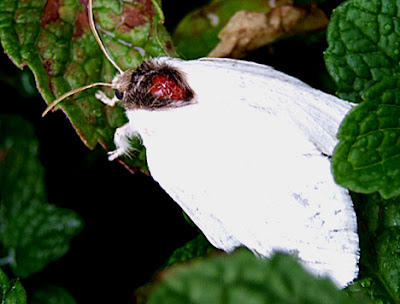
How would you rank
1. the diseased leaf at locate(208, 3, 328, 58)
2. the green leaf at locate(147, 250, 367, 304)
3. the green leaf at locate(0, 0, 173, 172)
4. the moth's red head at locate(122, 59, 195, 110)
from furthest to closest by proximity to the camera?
the diseased leaf at locate(208, 3, 328, 58)
the green leaf at locate(0, 0, 173, 172)
the moth's red head at locate(122, 59, 195, 110)
the green leaf at locate(147, 250, 367, 304)

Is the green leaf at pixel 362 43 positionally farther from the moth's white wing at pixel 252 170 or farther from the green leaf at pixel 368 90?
the moth's white wing at pixel 252 170

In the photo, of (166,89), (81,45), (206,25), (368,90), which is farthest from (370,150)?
(81,45)

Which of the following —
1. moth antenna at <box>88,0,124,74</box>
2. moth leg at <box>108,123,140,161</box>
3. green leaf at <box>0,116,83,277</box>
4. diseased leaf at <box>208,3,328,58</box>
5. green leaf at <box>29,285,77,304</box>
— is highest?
moth antenna at <box>88,0,124,74</box>

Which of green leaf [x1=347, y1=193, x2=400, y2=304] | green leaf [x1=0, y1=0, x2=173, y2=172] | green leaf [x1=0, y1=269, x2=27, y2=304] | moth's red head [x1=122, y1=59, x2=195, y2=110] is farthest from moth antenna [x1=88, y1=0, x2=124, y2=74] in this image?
green leaf [x1=347, y1=193, x2=400, y2=304]

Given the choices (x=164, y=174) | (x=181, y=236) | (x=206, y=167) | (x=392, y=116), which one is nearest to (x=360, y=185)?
(x=392, y=116)

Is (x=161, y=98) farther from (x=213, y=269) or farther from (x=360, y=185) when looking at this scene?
(x=213, y=269)

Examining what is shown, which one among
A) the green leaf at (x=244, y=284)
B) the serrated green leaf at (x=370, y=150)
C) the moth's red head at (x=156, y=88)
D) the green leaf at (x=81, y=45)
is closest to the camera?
the green leaf at (x=244, y=284)

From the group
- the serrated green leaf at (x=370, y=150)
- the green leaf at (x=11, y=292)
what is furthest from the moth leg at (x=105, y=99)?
the serrated green leaf at (x=370, y=150)

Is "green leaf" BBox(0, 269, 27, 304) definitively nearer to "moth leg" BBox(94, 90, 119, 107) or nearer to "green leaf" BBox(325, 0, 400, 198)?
"moth leg" BBox(94, 90, 119, 107)
